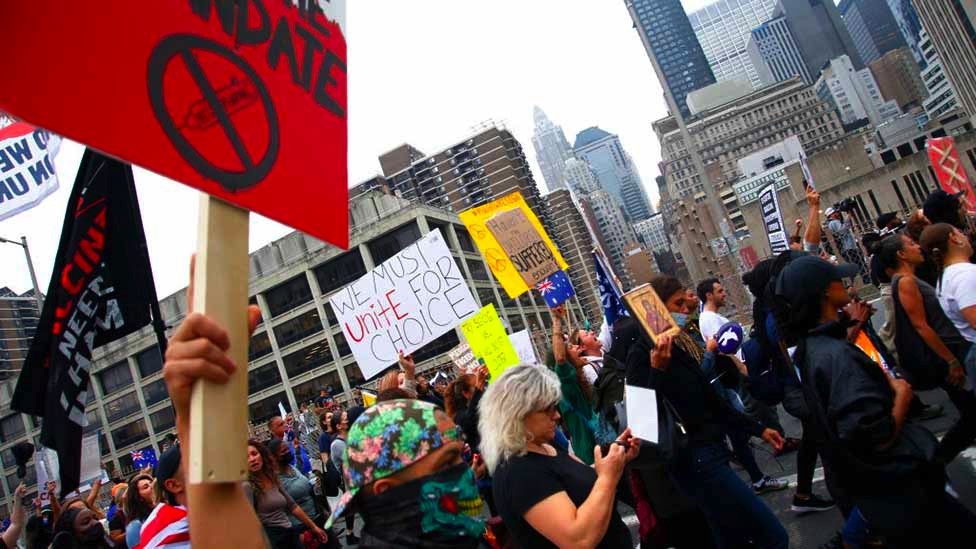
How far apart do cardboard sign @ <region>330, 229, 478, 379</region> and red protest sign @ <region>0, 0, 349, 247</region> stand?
661 centimetres

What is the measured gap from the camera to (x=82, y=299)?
3238mm

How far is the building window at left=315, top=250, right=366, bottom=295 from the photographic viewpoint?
64.8 meters

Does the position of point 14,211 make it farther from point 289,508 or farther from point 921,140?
point 921,140

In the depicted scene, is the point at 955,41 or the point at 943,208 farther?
the point at 955,41

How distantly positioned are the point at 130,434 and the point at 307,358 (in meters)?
23.4

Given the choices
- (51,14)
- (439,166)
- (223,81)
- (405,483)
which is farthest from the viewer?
(439,166)

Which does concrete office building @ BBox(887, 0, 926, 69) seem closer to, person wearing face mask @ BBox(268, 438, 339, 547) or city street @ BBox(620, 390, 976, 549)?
city street @ BBox(620, 390, 976, 549)

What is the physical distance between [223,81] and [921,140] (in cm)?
8910

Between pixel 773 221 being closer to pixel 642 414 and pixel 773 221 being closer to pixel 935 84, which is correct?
pixel 642 414

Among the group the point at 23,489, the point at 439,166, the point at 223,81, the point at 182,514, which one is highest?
the point at 439,166

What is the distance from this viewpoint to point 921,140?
74.3 meters

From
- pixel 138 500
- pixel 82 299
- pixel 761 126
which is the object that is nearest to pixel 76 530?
pixel 138 500

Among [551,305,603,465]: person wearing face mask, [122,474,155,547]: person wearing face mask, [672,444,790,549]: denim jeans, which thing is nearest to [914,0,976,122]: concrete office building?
[551,305,603,465]: person wearing face mask

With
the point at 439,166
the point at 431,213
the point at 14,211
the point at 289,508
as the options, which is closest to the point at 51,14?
the point at 289,508
